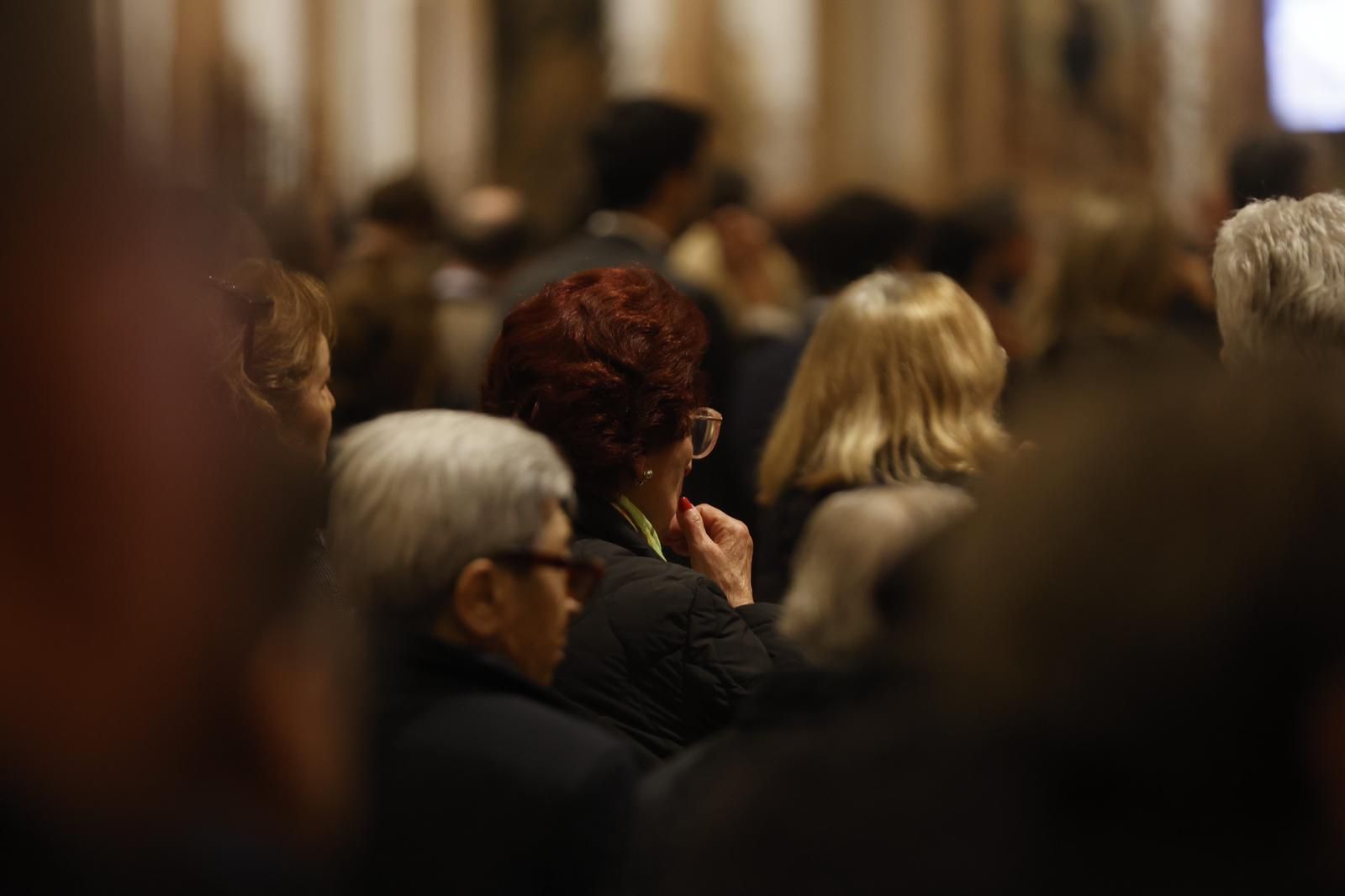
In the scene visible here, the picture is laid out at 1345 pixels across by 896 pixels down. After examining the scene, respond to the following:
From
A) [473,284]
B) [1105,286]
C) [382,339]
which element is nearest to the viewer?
[382,339]

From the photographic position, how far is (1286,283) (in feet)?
10.2

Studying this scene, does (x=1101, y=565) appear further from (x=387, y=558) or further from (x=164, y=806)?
(x=387, y=558)

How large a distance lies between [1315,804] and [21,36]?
3.60 feet

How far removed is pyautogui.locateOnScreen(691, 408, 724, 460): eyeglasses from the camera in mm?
3236

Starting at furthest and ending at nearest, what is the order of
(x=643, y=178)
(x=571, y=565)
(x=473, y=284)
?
(x=473, y=284)
(x=643, y=178)
(x=571, y=565)

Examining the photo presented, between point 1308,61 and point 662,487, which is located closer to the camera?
point 662,487

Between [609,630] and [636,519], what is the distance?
322mm

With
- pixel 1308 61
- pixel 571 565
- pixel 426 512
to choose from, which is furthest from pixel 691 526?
pixel 1308 61

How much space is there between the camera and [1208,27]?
12.5 meters

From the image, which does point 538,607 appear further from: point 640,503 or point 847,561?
point 640,503

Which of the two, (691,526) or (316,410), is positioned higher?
(316,410)

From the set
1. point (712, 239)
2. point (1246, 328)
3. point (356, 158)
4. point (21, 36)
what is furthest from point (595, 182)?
point (356, 158)

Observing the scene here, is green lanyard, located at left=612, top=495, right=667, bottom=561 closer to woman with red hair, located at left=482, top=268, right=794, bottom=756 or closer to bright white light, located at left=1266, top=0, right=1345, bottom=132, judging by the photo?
woman with red hair, located at left=482, top=268, right=794, bottom=756

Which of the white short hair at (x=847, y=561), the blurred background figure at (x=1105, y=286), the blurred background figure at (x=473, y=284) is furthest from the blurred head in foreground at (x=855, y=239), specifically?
the white short hair at (x=847, y=561)
